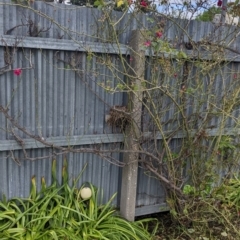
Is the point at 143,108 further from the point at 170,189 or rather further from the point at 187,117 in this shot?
the point at 170,189

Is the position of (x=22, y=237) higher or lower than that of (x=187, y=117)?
lower

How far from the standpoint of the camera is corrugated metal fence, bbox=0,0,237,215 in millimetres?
2680

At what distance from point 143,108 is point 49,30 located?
1053 millimetres

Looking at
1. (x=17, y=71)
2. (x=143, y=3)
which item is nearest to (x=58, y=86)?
(x=17, y=71)

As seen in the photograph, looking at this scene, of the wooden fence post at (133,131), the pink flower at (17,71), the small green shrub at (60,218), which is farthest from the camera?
the wooden fence post at (133,131)

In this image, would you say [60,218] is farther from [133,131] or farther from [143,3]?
[143,3]

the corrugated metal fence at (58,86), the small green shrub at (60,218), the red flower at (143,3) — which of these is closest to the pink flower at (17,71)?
the corrugated metal fence at (58,86)

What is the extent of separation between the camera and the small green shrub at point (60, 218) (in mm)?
2734

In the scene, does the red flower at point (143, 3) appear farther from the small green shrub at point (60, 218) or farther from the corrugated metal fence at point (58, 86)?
the small green shrub at point (60, 218)

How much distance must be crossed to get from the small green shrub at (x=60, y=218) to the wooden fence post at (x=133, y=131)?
7.0 inches

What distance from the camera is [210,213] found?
3.38 m

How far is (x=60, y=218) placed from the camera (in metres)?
2.85

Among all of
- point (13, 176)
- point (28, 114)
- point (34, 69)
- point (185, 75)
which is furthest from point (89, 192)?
point (185, 75)

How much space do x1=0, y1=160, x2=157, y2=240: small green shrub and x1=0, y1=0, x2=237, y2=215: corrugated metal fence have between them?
11cm
